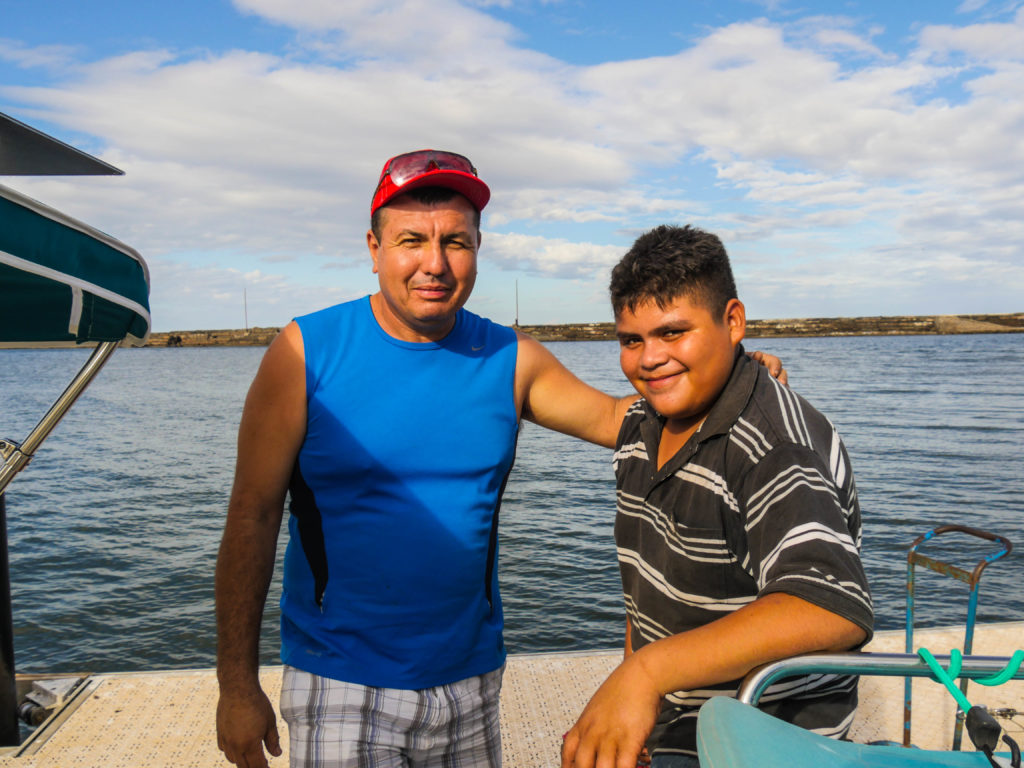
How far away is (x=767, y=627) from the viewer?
4.49 ft

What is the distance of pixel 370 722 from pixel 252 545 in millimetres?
633

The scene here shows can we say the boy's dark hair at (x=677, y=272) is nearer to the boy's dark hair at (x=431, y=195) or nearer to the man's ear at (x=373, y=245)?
the boy's dark hair at (x=431, y=195)

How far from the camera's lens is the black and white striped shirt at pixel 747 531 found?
1.43 meters

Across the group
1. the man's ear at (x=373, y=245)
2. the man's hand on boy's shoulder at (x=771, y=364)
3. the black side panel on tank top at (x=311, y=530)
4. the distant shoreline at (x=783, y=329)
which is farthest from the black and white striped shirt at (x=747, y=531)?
the distant shoreline at (x=783, y=329)

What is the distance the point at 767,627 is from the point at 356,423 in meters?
1.40

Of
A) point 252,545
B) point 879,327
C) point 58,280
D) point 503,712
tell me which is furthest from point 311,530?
point 879,327

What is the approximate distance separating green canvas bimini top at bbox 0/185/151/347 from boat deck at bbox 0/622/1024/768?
9.49 feet

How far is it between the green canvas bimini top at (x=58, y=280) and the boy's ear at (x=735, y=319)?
1483mm

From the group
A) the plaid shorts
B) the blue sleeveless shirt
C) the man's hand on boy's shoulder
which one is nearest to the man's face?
the blue sleeveless shirt

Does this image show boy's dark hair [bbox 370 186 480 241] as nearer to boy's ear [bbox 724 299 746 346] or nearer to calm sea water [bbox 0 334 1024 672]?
boy's ear [bbox 724 299 746 346]

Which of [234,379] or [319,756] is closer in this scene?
[319,756]

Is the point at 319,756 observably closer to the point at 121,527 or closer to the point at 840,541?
the point at 840,541

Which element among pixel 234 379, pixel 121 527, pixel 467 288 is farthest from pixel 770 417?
pixel 234 379

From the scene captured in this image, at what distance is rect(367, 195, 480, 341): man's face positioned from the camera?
241 centimetres
